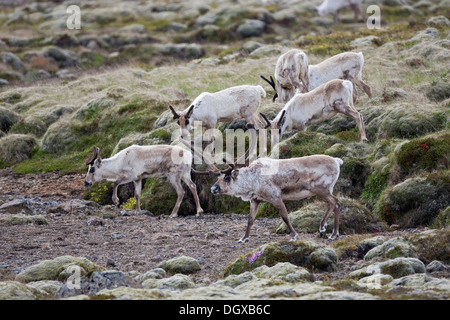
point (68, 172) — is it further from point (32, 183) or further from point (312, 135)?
point (312, 135)

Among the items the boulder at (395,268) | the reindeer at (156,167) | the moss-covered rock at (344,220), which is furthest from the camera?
the reindeer at (156,167)

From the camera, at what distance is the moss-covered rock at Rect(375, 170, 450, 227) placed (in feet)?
48.6

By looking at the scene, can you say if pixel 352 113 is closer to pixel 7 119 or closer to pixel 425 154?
pixel 425 154

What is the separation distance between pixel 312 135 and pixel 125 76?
65.0ft

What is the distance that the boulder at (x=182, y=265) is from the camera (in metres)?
12.6

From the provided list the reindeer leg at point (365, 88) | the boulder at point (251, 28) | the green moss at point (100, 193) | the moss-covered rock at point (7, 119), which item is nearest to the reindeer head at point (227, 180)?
the green moss at point (100, 193)

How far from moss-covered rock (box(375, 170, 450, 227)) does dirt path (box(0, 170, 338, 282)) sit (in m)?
2.03

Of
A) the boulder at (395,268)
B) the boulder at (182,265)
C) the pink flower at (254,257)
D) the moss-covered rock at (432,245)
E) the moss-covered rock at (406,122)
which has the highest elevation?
the moss-covered rock at (406,122)

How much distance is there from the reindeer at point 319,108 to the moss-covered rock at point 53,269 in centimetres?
826

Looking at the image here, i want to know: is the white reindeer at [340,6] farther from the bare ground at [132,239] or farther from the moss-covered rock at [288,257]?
the moss-covered rock at [288,257]

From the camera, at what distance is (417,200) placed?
49.4 feet

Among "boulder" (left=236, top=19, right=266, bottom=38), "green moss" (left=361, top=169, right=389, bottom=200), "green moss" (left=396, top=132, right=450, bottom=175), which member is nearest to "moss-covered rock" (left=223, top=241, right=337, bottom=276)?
"green moss" (left=361, top=169, right=389, bottom=200)

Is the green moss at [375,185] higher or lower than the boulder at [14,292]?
lower

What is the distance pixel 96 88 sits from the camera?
113 feet
